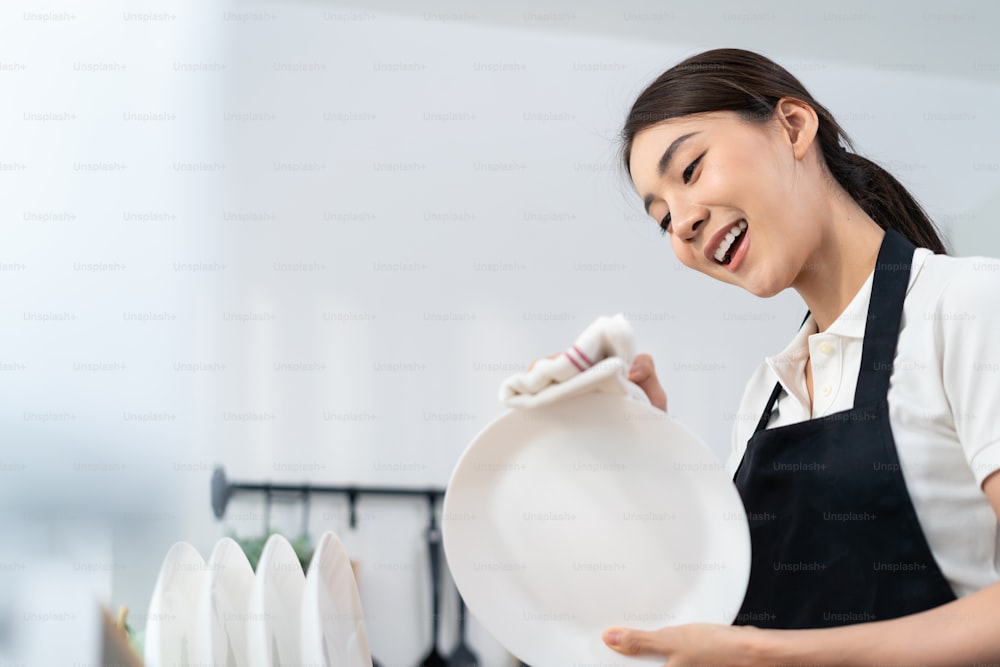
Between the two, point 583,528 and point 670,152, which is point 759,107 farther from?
point 583,528

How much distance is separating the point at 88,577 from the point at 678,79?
1.14 meters

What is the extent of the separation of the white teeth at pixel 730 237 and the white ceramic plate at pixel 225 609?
619mm

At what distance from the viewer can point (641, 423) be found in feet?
2.32

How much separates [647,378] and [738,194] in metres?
0.23

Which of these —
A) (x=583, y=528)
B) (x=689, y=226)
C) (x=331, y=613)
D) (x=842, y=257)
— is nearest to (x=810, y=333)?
(x=842, y=257)

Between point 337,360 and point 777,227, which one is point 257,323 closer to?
point 337,360

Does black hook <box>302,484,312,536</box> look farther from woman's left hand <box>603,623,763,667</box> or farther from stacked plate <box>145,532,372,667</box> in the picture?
woman's left hand <box>603,623,763,667</box>

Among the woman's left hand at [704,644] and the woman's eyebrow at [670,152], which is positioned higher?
the woman's eyebrow at [670,152]

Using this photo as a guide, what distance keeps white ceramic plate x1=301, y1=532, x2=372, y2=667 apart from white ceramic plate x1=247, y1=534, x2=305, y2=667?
0.04 metres

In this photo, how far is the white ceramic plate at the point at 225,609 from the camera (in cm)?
83

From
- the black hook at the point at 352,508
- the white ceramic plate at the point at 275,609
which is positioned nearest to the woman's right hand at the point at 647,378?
the white ceramic plate at the point at 275,609

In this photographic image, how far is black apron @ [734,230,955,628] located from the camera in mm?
733

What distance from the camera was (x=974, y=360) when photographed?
683 mm

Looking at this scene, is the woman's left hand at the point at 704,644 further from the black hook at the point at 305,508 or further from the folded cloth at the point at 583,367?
the black hook at the point at 305,508
